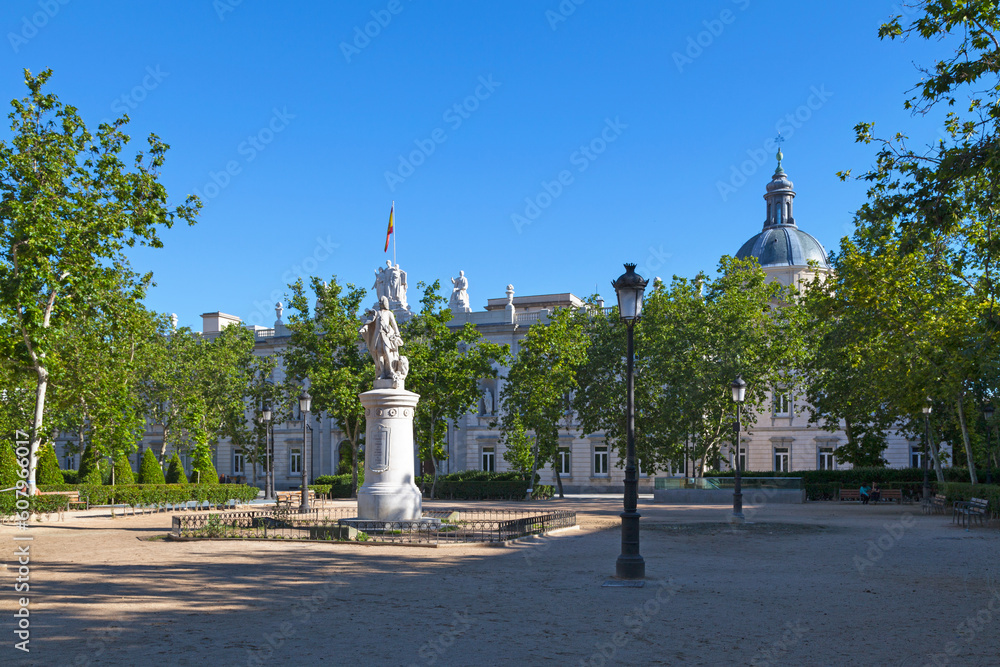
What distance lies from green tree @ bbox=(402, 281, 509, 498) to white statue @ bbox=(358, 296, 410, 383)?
19.7m

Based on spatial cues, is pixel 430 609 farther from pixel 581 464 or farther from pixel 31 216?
pixel 581 464

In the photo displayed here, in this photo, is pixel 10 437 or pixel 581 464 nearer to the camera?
pixel 10 437

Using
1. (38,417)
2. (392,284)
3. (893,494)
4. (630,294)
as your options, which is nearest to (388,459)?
(630,294)

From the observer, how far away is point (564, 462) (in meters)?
56.6

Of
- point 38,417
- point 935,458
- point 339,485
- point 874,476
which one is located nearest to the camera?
point 38,417

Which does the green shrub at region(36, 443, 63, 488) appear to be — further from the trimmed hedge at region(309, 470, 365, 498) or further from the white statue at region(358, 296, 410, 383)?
the white statue at region(358, 296, 410, 383)

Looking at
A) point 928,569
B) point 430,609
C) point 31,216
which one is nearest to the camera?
point 430,609

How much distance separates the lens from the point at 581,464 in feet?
184

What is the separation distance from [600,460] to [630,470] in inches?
1722

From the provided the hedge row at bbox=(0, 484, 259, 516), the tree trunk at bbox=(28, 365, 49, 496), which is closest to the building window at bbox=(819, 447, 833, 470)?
the hedge row at bbox=(0, 484, 259, 516)

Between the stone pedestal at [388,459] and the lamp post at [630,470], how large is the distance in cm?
772

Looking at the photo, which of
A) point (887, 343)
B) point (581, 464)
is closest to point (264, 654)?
point (887, 343)

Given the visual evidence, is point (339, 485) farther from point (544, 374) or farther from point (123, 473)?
point (544, 374)

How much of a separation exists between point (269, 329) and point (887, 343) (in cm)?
4693
